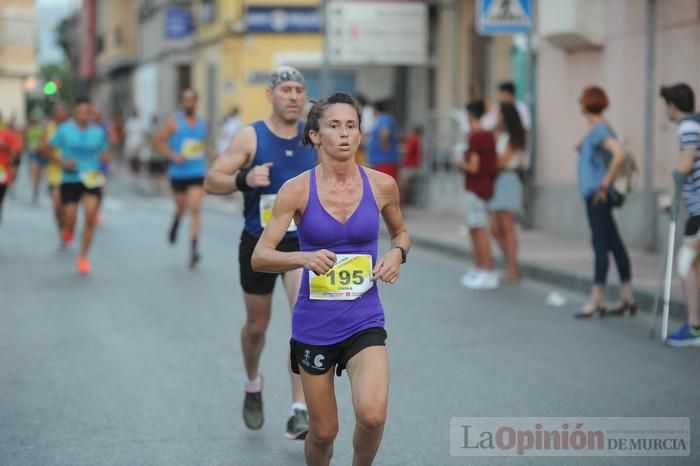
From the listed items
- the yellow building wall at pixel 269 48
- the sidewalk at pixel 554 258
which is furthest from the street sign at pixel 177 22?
the sidewalk at pixel 554 258

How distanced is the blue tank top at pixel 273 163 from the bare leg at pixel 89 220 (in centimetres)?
782

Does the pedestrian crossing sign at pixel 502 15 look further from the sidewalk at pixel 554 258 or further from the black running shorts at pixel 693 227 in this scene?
the black running shorts at pixel 693 227

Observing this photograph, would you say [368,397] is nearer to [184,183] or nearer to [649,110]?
[184,183]

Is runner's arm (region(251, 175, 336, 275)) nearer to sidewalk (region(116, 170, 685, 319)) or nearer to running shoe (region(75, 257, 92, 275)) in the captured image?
sidewalk (region(116, 170, 685, 319))

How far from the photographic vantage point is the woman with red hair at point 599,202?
1147cm

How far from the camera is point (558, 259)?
50.4ft

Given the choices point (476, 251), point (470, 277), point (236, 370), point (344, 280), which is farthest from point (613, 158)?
point (344, 280)

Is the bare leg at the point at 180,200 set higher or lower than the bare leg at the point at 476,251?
higher

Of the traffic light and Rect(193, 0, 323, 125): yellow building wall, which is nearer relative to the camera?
the traffic light

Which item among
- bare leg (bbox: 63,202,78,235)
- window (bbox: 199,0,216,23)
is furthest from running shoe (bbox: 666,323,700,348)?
window (bbox: 199,0,216,23)

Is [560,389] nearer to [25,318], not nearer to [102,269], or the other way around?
[25,318]

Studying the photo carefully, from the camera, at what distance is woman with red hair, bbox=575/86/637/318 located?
37.6 ft

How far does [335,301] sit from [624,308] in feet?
22.1

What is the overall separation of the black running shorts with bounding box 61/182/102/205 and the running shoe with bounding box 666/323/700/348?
24.8ft
